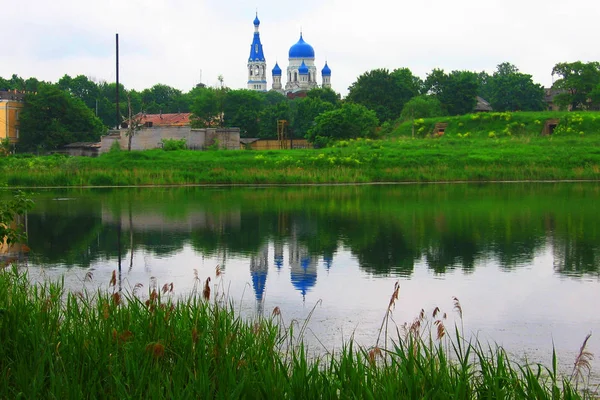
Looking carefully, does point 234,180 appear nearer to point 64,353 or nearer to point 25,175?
point 25,175

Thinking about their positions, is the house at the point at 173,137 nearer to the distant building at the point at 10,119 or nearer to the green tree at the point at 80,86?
the distant building at the point at 10,119

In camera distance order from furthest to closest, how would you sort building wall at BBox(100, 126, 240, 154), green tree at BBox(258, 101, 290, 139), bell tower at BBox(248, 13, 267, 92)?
1. bell tower at BBox(248, 13, 267, 92)
2. green tree at BBox(258, 101, 290, 139)
3. building wall at BBox(100, 126, 240, 154)

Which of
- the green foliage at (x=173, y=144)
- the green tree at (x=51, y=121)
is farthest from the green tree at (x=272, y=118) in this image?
the green foliage at (x=173, y=144)

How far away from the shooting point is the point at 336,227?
74.2 feet

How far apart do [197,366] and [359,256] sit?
34.0ft

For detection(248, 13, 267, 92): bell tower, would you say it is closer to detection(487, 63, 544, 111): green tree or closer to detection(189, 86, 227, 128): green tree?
detection(487, 63, 544, 111): green tree

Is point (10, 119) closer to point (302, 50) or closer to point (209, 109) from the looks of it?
point (209, 109)

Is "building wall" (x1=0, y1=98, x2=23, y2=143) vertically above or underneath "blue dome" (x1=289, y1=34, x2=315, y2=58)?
underneath

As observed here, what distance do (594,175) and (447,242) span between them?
26301mm

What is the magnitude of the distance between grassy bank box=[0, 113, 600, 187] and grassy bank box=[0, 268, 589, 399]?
35028 mm

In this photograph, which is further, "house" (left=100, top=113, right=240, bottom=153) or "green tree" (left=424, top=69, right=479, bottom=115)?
"green tree" (left=424, top=69, right=479, bottom=115)

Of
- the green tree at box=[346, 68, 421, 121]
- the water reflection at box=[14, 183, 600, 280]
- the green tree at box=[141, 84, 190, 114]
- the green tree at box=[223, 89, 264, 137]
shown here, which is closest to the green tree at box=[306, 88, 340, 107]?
the green tree at box=[346, 68, 421, 121]

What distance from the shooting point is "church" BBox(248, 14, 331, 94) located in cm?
16425

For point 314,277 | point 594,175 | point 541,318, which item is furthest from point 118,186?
point 541,318
